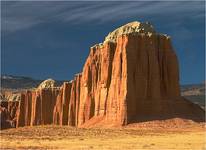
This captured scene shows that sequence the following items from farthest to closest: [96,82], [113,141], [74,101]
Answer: [74,101] → [96,82] → [113,141]

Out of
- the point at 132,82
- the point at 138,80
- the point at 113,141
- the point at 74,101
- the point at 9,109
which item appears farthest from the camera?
the point at 9,109

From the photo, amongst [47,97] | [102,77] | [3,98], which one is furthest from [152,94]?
[3,98]

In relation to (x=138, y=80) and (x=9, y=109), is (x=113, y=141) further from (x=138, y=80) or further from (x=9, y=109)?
(x=9, y=109)

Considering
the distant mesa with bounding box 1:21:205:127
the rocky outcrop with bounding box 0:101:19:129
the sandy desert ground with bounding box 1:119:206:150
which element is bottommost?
the rocky outcrop with bounding box 0:101:19:129

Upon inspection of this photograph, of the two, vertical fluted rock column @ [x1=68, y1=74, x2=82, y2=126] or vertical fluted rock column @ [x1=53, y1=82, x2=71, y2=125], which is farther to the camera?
vertical fluted rock column @ [x1=53, y1=82, x2=71, y2=125]

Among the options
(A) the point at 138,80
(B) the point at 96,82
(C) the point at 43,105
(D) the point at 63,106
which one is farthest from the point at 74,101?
(C) the point at 43,105

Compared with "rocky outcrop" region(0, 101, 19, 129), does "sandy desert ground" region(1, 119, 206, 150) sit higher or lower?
higher

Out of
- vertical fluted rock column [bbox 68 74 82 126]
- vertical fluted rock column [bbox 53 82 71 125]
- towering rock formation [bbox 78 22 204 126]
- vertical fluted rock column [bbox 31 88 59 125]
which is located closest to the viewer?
towering rock formation [bbox 78 22 204 126]

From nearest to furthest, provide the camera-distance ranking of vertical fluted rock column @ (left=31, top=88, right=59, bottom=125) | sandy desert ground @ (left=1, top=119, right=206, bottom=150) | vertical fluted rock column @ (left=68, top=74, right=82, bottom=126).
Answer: sandy desert ground @ (left=1, top=119, right=206, bottom=150)
vertical fluted rock column @ (left=68, top=74, right=82, bottom=126)
vertical fluted rock column @ (left=31, top=88, right=59, bottom=125)

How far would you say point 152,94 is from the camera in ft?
262

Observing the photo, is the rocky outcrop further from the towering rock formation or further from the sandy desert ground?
the sandy desert ground

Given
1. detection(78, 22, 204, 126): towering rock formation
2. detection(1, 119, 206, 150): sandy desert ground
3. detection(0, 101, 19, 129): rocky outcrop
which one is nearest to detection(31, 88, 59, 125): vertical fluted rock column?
detection(0, 101, 19, 129): rocky outcrop

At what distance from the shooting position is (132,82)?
7956cm

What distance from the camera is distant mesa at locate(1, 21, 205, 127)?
7744 centimetres
